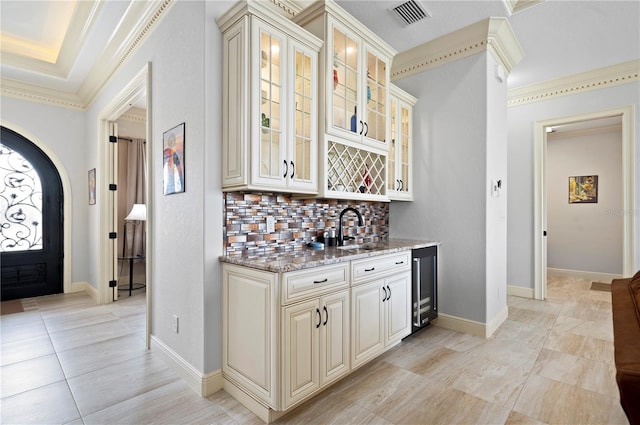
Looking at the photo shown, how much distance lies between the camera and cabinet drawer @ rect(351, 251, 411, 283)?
2295mm

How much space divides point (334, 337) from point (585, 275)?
6.07 m

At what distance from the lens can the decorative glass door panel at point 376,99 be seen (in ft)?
9.45

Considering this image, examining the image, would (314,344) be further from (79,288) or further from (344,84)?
(79,288)

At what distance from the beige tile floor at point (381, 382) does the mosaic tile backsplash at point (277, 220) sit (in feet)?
3.49

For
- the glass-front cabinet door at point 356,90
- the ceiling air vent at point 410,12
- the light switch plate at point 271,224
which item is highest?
the ceiling air vent at point 410,12

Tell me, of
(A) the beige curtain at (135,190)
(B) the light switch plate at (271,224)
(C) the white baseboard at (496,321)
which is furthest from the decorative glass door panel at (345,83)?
(A) the beige curtain at (135,190)

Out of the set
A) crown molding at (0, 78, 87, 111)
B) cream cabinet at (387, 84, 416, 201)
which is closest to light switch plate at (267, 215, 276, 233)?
cream cabinet at (387, 84, 416, 201)

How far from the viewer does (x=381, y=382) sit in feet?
7.45

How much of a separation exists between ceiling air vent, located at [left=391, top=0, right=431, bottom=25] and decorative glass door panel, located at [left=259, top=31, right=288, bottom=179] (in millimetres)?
1354

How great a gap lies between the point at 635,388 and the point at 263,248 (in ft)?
6.76

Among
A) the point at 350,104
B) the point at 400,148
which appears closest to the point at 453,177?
the point at 400,148

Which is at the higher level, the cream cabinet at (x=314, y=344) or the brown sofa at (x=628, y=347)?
the brown sofa at (x=628, y=347)

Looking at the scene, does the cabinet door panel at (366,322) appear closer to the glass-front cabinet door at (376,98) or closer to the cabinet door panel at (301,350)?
the cabinet door panel at (301,350)

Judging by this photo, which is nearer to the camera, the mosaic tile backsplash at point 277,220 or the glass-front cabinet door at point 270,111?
the glass-front cabinet door at point 270,111
